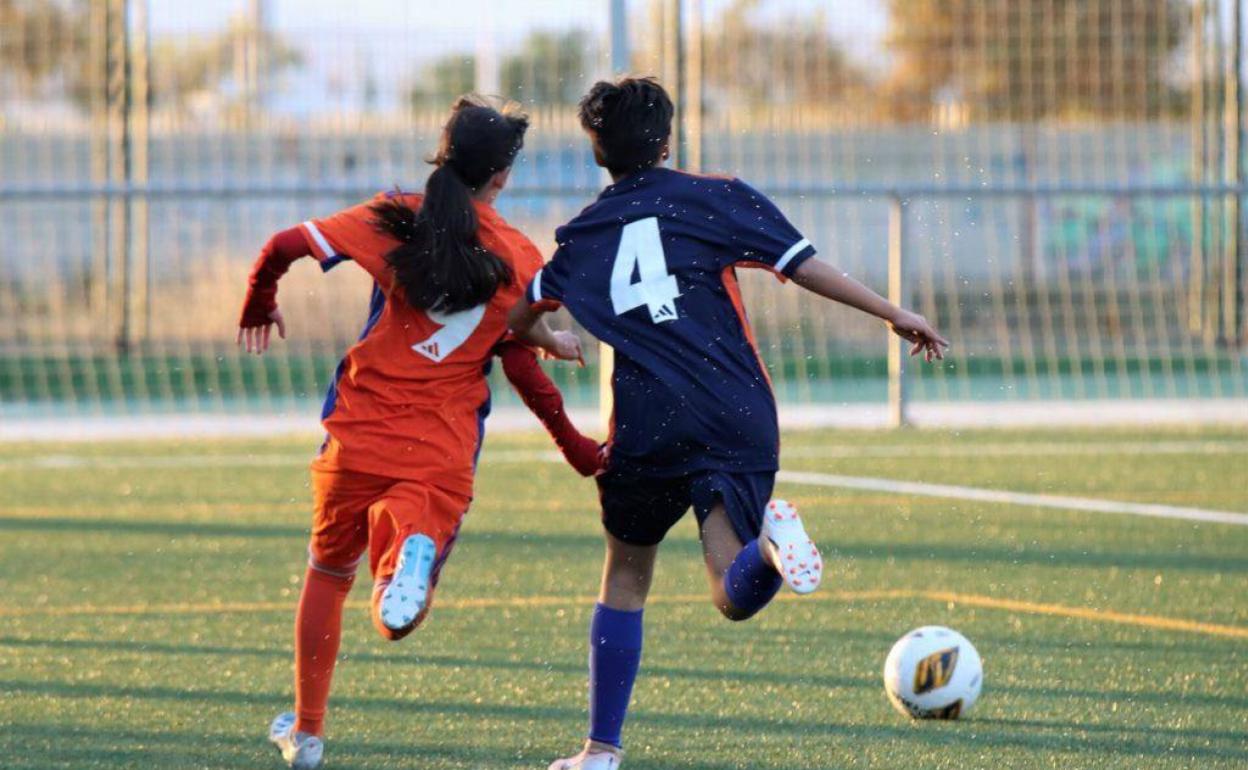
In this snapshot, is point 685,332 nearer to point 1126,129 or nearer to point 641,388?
point 641,388

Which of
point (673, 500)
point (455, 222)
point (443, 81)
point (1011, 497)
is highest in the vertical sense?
point (443, 81)

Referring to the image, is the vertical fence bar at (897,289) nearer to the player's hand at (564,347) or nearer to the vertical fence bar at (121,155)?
the vertical fence bar at (121,155)

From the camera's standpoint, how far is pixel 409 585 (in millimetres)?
4055

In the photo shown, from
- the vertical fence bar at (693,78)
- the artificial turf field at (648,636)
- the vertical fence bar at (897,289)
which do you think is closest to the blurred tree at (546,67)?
the vertical fence bar at (693,78)

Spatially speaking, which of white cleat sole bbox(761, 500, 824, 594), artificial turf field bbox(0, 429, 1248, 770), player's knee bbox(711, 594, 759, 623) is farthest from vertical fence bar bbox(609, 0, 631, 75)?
white cleat sole bbox(761, 500, 824, 594)

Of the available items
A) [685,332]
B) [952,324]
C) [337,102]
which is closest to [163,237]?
[337,102]

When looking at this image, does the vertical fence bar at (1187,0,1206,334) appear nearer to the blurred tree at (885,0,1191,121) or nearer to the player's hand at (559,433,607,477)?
the blurred tree at (885,0,1191,121)

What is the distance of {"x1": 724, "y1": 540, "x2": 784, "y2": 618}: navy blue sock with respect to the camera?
160 inches

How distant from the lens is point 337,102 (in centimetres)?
1575

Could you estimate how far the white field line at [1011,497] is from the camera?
28.6ft

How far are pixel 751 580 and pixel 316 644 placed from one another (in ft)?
3.42

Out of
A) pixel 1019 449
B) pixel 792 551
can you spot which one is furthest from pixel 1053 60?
pixel 792 551

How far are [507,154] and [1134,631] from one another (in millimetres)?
2716

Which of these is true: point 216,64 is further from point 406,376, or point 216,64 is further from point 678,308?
point 678,308
